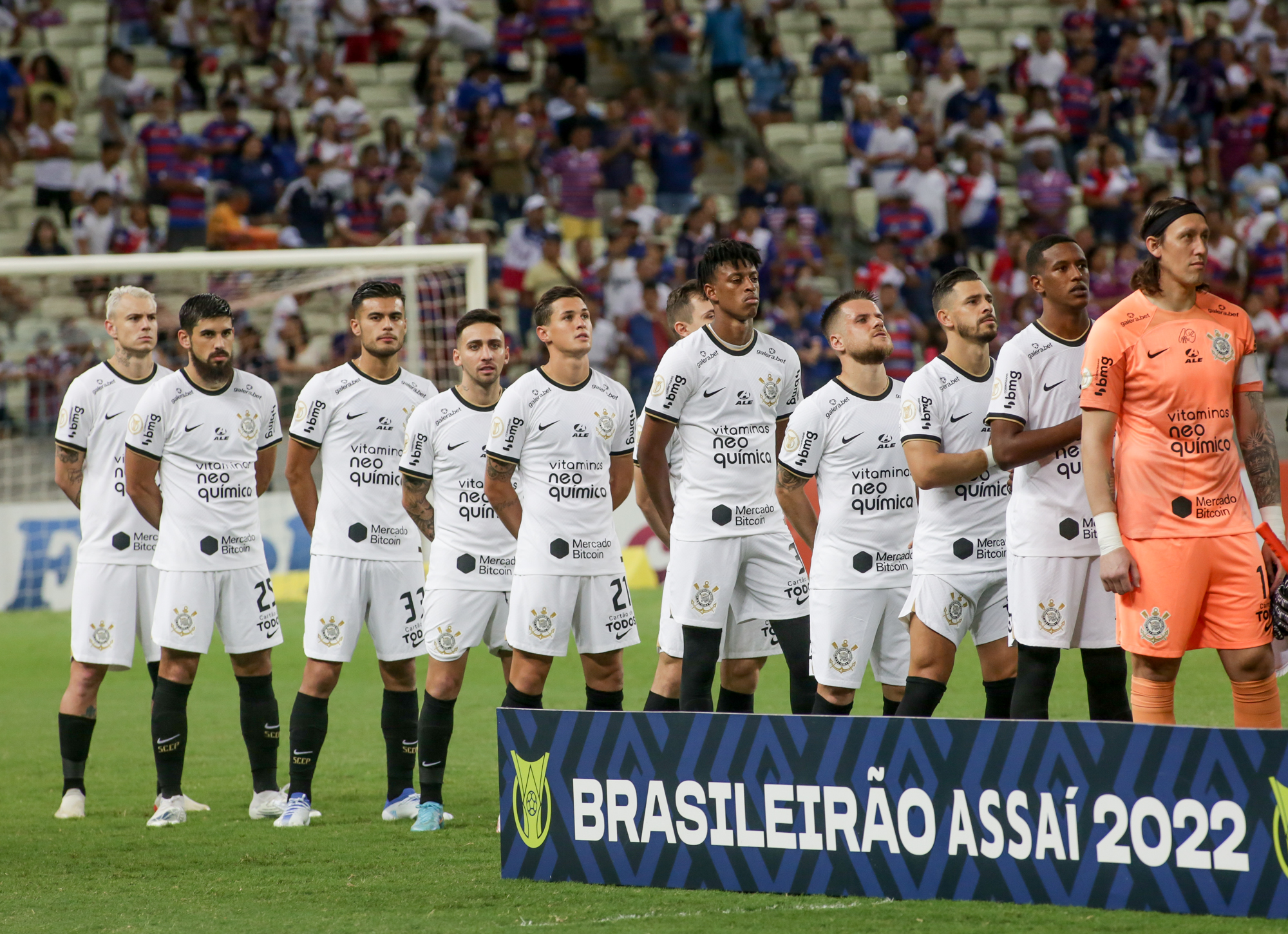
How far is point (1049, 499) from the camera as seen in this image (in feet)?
19.3

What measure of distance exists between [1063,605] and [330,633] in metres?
3.30

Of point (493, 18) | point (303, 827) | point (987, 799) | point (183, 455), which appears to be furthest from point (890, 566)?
point (493, 18)

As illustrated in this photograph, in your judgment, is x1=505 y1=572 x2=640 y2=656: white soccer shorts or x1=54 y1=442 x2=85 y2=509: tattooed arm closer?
x1=505 y1=572 x2=640 y2=656: white soccer shorts

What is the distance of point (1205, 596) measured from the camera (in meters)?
5.25

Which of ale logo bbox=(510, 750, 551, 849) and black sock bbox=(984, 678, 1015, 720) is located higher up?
black sock bbox=(984, 678, 1015, 720)

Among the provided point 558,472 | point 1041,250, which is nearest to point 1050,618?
point 1041,250

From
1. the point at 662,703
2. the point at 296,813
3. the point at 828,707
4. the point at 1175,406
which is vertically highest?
the point at 1175,406

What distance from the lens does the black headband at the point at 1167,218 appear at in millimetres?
5367

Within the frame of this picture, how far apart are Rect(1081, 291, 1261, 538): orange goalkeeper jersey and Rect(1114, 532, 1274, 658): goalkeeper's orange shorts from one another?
0.04 metres

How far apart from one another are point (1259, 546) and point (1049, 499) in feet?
2.52

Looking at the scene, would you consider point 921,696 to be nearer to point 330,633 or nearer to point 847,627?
point 847,627

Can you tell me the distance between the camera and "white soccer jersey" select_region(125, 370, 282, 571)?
742cm

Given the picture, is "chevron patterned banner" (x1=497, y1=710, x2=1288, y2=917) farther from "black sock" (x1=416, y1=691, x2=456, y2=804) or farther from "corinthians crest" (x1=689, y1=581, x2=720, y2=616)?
"corinthians crest" (x1=689, y1=581, x2=720, y2=616)

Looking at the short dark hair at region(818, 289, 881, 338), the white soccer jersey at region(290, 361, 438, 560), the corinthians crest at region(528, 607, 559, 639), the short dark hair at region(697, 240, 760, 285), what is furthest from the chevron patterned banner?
the short dark hair at region(697, 240, 760, 285)
